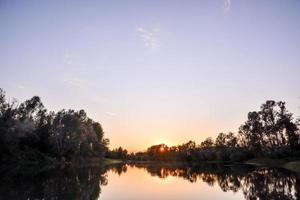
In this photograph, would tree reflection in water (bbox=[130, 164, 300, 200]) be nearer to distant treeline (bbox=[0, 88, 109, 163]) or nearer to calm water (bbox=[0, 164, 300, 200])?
calm water (bbox=[0, 164, 300, 200])

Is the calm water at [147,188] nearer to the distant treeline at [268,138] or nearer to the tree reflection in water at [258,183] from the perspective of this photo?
the tree reflection in water at [258,183]

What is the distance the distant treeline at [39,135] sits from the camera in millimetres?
69812

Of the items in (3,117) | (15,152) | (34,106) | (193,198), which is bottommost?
(193,198)

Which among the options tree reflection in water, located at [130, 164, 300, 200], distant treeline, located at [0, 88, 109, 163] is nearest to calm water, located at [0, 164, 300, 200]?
tree reflection in water, located at [130, 164, 300, 200]

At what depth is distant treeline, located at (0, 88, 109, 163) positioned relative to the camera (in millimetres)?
69812

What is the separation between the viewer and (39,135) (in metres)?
92.0

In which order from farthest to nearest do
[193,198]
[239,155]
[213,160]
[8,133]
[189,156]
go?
[189,156], [213,160], [239,155], [8,133], [193,198]

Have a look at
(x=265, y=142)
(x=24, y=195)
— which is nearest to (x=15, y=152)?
(x=24, y=195)

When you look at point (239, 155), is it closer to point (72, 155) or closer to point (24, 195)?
point (72, 155)

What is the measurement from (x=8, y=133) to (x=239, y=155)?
243 ft

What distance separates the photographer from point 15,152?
71.6 m

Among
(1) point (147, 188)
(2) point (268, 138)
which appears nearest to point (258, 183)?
(1) point (147, 188)

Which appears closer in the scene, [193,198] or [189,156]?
[193,198]

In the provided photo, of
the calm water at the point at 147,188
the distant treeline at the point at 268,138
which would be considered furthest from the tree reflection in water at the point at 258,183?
the distant treeline at the point at 268,138
